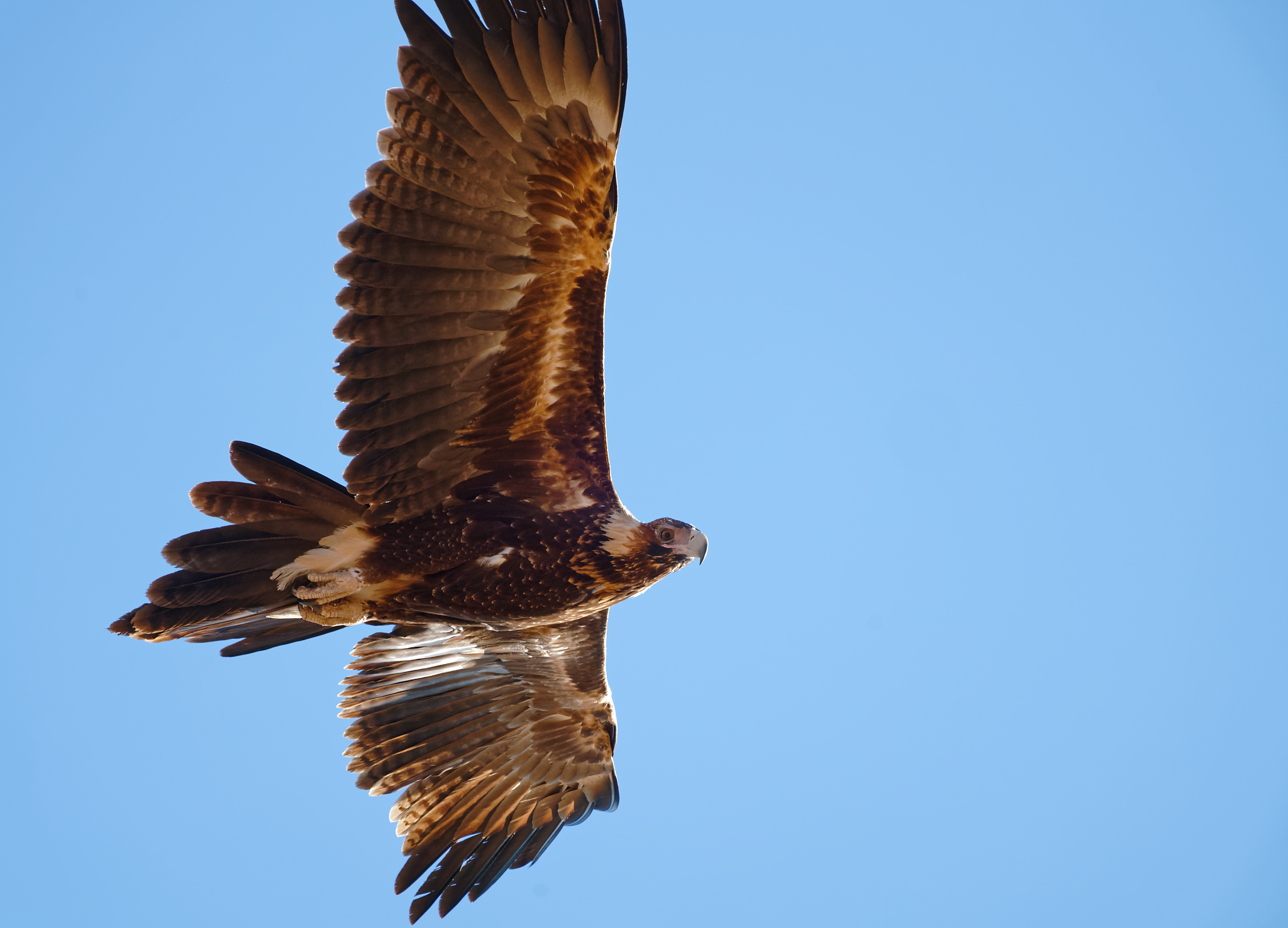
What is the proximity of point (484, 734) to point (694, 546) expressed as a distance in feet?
9.07

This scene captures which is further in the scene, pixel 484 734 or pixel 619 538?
pixel 484 734

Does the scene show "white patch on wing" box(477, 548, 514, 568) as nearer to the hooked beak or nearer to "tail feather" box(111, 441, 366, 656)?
"tail feather" box(111, 441, 366, 656)

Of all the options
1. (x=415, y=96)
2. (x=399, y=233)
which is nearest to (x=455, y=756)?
(x=399, y=233)

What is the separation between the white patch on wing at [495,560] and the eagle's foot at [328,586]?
82cm

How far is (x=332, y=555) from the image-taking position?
23.1 ft

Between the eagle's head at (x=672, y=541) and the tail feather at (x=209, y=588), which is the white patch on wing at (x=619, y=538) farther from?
the tail feather at (x=209, y=588)

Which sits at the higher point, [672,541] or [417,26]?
[417,26]

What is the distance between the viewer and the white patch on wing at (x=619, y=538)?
279 inches

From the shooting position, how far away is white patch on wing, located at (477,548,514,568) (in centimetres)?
714

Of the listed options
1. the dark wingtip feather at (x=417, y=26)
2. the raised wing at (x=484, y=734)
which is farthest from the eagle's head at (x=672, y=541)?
the dark wingtip feather at (x=417, y=26)

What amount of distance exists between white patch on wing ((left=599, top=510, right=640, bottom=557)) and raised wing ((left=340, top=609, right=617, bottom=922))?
160 cm

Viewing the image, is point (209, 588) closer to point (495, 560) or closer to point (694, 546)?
point (495, 560)

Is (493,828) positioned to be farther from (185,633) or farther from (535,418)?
(535,418)

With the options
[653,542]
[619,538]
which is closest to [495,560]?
[619,538]
